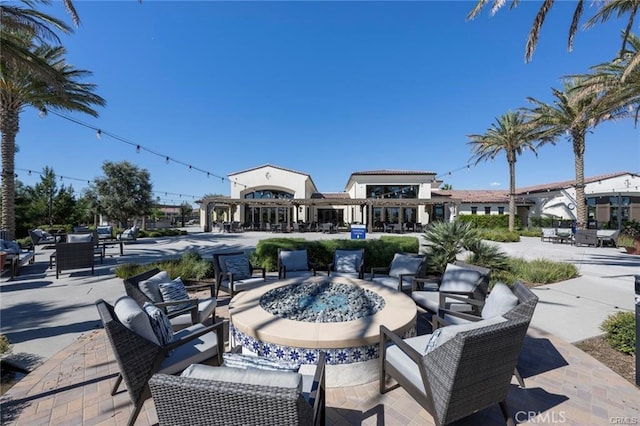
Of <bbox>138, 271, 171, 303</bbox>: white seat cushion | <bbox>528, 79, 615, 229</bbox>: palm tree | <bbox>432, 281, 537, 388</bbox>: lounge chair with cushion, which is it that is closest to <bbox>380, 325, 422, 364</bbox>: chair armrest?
<bbox>432, 281, 537, 388</bbox>: lounge chair with cushion

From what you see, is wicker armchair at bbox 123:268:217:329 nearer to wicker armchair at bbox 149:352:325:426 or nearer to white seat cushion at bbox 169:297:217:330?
white seat cushion at bbox 169:297:217:330

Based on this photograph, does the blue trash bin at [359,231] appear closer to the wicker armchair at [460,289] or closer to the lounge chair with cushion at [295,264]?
the lounge chair with cushion at [295,264]

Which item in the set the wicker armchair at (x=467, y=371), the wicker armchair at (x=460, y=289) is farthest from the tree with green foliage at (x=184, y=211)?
the wicker armchair at (x=467, y=371)

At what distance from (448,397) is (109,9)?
1073 centimetres

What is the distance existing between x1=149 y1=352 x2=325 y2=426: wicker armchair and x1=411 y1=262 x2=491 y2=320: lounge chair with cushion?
3038 mm

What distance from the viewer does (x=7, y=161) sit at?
9484mm

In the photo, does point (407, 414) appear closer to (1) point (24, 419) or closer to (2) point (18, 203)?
(1) point (24, 419)

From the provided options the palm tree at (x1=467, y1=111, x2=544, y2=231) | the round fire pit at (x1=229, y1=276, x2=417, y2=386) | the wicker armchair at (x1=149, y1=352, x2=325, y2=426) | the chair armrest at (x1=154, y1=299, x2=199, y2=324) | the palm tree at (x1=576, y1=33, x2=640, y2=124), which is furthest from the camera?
the palm tree at (x1=467, y1=111, x2=544, y2=231)

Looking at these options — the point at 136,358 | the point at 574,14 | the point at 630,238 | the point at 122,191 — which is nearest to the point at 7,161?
the point at 122,191

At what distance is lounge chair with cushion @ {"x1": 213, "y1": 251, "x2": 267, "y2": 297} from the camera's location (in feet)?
15.6

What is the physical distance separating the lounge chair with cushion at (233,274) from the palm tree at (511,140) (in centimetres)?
1958

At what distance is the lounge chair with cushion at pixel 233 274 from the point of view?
4766 millimetres

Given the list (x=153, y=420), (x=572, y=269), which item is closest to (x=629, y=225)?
(x=572, y=269)

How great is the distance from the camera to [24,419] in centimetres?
216
